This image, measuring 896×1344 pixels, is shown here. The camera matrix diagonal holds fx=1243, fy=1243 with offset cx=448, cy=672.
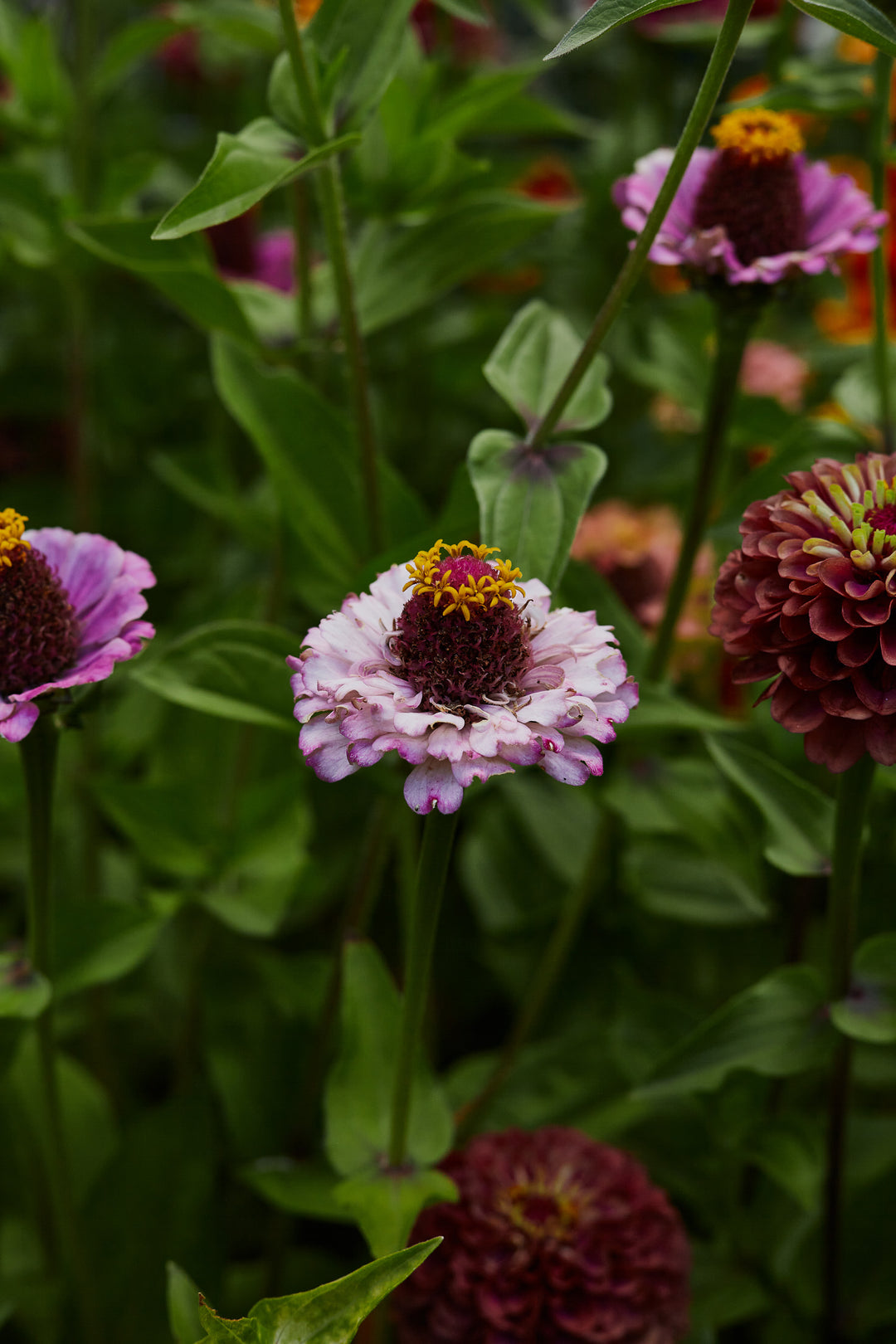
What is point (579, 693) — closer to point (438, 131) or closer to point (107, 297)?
point (438, 131)

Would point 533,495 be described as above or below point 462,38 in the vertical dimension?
below

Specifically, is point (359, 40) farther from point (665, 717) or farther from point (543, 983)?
point (543, 983)

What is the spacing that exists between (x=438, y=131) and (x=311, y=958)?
59 cm

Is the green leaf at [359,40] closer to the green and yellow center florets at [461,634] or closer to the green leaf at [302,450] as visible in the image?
the green leaf at [302,450]

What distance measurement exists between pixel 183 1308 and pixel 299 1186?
193mm

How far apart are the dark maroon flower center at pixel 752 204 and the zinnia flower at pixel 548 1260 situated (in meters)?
0.54

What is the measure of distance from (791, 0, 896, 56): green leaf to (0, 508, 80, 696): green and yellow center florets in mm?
403

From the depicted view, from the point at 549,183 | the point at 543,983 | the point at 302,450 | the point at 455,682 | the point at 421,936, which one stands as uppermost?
the point at 549,183

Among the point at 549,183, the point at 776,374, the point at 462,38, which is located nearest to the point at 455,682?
the point at 776,374

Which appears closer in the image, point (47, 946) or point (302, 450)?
point (47, 946)

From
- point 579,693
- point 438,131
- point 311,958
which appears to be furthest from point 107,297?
point 579,693

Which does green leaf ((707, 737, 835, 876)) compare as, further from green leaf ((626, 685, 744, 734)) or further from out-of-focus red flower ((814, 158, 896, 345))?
out-of-focus red flower ((814, 158, 896, 345))

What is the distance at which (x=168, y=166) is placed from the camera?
4.29 feet

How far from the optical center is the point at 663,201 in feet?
1.92
